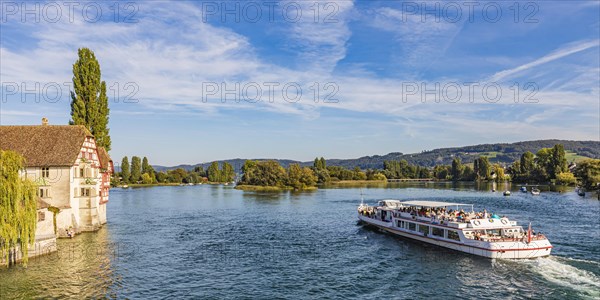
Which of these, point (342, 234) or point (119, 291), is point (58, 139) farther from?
point (342, 234)

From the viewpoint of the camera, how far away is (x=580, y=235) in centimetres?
6256

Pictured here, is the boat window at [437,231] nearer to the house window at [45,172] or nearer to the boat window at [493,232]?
the boat window at [493,232]

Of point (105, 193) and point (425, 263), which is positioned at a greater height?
point (105, 193)

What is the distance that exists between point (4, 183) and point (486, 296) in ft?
147

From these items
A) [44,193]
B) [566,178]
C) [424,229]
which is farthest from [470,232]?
[566,178]

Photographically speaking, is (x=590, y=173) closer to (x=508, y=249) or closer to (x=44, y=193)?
(x=508, y=249)

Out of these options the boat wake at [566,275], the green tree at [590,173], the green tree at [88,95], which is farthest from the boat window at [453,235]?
the green tree at [590,173]

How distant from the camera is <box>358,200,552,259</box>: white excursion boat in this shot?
48.3 metres

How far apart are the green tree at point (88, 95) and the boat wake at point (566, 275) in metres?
68.7

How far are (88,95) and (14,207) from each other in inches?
1449

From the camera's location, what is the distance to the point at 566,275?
137 feet

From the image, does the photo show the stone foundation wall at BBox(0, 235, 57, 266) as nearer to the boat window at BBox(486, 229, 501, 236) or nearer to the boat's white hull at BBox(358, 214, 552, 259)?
the boat's white hull at BBox(358, 214, 552, 259)

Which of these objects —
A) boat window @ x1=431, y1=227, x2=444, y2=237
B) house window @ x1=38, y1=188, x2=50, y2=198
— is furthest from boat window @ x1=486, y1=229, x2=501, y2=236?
house window @ x1=38, y1=188, x2=50, y2=198

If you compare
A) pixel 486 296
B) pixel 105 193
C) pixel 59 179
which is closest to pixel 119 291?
pixel 59 179
